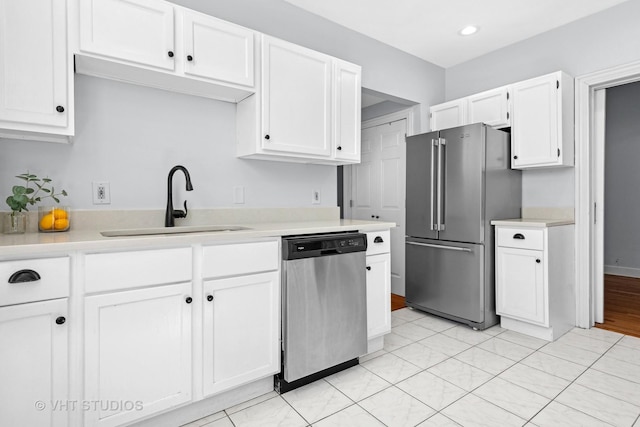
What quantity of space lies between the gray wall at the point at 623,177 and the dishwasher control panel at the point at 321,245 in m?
4.86

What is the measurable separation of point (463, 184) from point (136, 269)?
102 inches

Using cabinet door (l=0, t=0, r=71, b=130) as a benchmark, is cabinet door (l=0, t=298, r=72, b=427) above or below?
below

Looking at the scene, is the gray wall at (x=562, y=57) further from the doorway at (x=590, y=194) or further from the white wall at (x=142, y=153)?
the white wall at (x=142, y=153)

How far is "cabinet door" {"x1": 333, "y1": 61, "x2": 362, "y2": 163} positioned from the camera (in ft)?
8.46

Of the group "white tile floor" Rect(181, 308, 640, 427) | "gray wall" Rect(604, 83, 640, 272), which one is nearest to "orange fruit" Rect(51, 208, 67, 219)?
"white tile floor" Rect(181, 308, 640, 427)

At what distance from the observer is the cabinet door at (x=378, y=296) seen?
2.36 m

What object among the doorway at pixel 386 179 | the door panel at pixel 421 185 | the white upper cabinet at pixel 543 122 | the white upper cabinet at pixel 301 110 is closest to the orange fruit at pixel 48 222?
the white upper cabinet at pixel 301 110

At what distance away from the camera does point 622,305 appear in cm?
357

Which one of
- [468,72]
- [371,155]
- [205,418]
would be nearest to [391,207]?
[371,155]

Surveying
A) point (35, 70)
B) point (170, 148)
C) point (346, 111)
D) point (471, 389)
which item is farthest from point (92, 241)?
point (471, 389)

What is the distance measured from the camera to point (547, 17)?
116 inches

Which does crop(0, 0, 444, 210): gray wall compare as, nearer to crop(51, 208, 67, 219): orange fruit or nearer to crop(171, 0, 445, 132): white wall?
crop(171, 0, 445, 132): white wall

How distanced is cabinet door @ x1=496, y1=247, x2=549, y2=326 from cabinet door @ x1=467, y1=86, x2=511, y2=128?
122cm

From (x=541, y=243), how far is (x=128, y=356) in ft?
9.39
